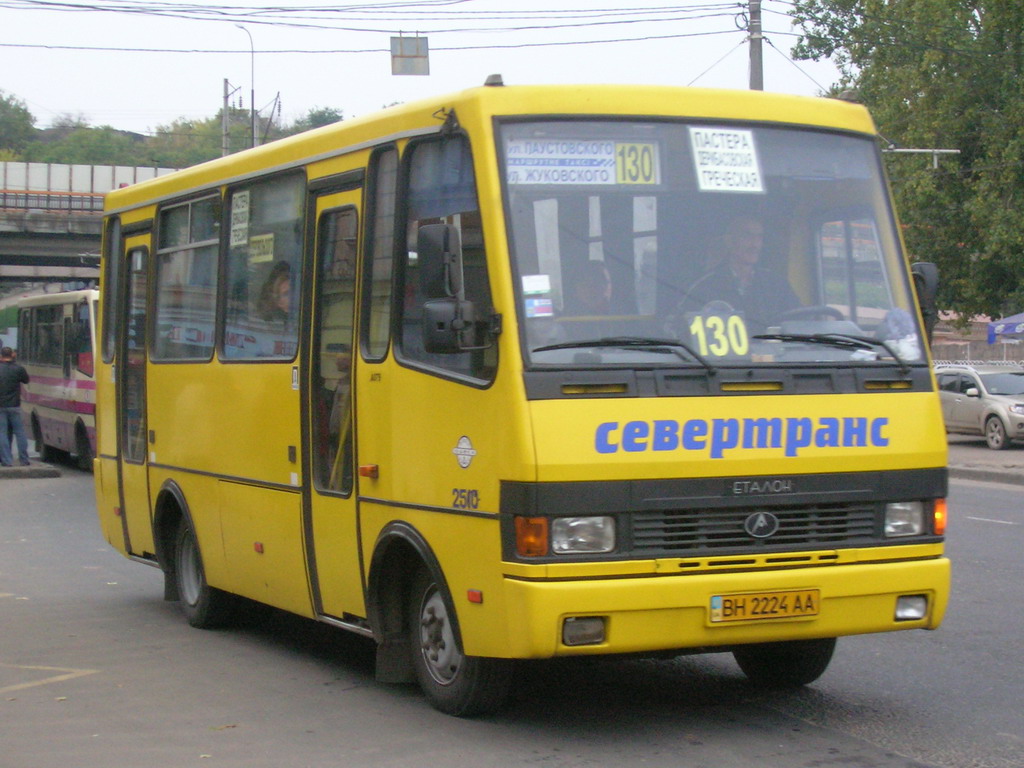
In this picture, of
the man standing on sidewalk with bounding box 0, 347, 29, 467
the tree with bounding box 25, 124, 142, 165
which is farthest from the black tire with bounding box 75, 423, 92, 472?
the tree with bounding box 25, 124, 142, 165

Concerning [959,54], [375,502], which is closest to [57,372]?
[375,502]

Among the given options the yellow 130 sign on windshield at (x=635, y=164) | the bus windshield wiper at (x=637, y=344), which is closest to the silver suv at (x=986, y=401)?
the yellow 130 sign on windshield at (x=635, y=164)

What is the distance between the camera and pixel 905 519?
21.5 feet

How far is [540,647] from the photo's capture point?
233 inches

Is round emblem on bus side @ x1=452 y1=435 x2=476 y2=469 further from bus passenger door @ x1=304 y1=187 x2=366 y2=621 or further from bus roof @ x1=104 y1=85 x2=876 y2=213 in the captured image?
bus roof @ x1=104 y1=85 x2=876 y2=213

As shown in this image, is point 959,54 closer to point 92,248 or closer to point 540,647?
point 92,248

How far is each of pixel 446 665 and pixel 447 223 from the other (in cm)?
200

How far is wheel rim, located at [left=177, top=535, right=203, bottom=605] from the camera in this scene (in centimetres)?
998

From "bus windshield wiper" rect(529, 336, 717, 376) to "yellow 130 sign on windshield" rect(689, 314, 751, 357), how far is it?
2.1 inches

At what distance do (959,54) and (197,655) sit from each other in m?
35.5

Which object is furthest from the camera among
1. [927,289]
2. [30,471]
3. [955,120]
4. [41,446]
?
[955,120]

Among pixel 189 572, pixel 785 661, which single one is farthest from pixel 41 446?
pixel 785 661

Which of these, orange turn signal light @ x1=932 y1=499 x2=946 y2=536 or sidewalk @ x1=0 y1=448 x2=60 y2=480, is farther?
sidewalk @ x1=0 y1=448 x2=60 y2=480

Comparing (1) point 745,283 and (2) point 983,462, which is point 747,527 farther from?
(2) point 983,462
